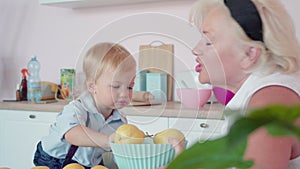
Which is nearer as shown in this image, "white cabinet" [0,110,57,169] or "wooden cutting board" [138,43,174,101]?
"wooden cutting board" [138,43,174,101]

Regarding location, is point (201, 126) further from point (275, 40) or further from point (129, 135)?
point (275, 40)

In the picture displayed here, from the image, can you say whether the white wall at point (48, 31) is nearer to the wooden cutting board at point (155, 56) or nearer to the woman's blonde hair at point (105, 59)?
the wooden cutting board at point (155, 56)

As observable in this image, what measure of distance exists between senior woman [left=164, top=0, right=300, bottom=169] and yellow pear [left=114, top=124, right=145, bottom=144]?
208mm

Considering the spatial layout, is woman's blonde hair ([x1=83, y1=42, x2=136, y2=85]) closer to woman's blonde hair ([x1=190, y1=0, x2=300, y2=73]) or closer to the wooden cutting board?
the wooden cutting board

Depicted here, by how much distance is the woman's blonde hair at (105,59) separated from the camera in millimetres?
878

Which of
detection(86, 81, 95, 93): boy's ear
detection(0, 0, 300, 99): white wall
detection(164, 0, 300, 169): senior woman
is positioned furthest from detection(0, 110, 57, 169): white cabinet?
detection(164, 0, 300, 169): senior woman

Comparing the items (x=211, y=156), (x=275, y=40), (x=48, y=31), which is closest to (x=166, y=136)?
(x=275, y=40)

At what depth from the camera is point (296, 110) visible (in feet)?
0.35

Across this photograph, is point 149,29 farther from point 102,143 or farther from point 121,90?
point 102,143

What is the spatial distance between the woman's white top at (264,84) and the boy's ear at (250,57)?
0.13 ft

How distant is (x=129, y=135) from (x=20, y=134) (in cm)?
209

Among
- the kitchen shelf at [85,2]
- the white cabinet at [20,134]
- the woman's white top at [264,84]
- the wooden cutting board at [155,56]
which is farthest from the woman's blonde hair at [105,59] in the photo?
the kitchen shelf at [85,2]

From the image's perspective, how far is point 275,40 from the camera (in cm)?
95

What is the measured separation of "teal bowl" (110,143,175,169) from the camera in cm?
81
